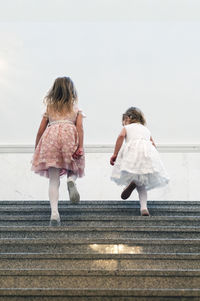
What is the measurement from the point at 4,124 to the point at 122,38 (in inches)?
99.4

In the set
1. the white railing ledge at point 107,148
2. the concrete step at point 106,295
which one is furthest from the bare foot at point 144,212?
the white railing ledge at point 107,148

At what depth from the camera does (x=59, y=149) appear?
4.75 meters

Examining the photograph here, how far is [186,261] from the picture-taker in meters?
3.56

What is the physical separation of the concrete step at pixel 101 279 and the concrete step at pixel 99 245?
417 mm

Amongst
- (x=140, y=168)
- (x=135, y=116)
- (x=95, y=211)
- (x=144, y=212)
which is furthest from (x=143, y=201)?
(x=135, y=116)

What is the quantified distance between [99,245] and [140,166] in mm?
1356

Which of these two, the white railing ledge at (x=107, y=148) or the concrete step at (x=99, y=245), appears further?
the white railing ledge at (x=107, y=148)

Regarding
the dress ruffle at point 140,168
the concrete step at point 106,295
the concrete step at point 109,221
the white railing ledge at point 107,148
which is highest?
the white railing ledge at point 107,148

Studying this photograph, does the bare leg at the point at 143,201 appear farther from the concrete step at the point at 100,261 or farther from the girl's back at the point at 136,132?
the concrete step at the point at 100,261

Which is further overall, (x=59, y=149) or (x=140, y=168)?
(x=140, y=168)

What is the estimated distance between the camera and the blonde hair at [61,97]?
16.3 ft

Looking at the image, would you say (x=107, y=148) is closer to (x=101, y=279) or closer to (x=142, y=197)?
(x=142, y=197)

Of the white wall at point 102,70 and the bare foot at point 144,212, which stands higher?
the white wall at point 102,70

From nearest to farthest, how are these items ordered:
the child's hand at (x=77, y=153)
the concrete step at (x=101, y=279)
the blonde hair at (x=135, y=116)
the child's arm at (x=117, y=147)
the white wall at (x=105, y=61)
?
the concrete step at (x=101, y=279), the child's hand at (x=77, y=153), the child's arm at (x=117, y=147), the blonde hair at (x=135, y=116), the white wall at (x=105, y=61)
